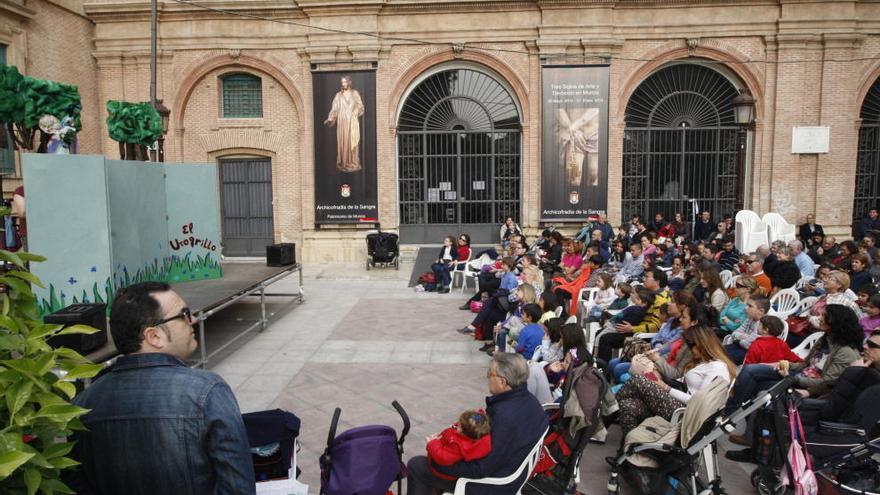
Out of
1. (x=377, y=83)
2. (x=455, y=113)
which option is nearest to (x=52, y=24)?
(x=377, y=83)

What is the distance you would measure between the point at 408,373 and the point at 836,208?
1414 cm

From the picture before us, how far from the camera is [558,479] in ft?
14.5

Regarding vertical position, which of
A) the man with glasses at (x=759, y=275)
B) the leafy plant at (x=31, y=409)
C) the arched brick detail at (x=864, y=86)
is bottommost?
the man with glasses at (x=759, y=275)

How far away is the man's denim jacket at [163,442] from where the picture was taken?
211cm

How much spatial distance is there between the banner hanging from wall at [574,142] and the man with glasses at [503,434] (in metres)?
13.3

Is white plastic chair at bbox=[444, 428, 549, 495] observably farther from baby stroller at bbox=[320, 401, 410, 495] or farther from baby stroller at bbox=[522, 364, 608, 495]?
baby stroller at bbox=[522, 364, 608, 495]

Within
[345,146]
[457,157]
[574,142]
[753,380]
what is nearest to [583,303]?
[753,380]

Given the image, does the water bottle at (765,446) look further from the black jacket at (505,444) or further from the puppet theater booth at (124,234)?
the puppet theater booth at (124,234)

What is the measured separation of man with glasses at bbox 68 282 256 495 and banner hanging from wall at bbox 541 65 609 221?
50.1 feet

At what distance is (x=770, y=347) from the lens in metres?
5.59

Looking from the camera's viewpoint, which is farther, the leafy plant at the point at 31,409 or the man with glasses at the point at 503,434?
the man with glasses at the point at 503,434

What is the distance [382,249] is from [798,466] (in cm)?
1267

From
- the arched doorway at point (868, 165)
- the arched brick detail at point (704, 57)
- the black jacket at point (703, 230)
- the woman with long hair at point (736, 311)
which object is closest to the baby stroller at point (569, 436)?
the woman with long hair at point (736, 311)

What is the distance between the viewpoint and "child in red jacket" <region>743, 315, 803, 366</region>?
557 cm
